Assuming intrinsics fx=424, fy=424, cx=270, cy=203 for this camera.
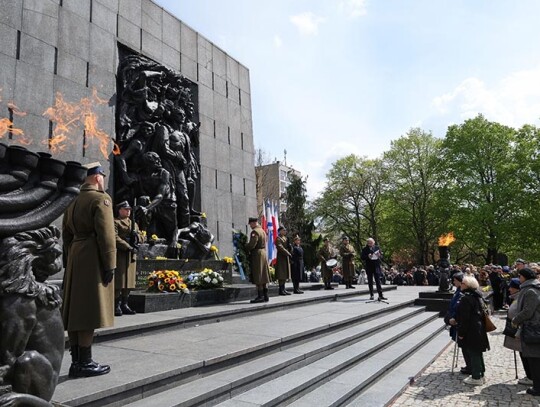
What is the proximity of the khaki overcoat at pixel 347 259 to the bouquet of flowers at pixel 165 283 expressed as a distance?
26.4 feet

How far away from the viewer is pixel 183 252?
1117 centimetres

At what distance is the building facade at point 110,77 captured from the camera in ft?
27.6

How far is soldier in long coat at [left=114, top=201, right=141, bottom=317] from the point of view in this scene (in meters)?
6.70

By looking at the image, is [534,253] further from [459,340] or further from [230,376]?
[230,376]

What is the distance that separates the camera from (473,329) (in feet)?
20.6

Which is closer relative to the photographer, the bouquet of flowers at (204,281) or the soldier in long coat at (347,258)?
the bouquet of flowers at (204,281)

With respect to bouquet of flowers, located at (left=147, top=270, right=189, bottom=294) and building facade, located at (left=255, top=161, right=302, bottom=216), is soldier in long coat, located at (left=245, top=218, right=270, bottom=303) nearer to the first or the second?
bouquet of flowers, located at (left=147, top=270, right=189, bottom=294)

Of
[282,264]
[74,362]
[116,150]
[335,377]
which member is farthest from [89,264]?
[282,264]

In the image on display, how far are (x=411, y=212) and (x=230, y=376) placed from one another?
3866cm

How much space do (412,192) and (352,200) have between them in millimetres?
6688

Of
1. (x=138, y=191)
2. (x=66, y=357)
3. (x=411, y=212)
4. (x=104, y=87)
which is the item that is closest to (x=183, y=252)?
(x=138, y=191)

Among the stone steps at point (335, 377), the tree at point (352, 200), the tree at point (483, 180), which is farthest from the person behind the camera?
the tree at point (352, 200)

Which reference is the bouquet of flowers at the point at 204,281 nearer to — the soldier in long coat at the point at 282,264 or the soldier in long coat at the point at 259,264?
the soldier in long coat at the point at 259,264

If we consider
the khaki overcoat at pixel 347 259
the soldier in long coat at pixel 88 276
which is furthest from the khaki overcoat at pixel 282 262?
the soldier in long coat at pixel 88 276
